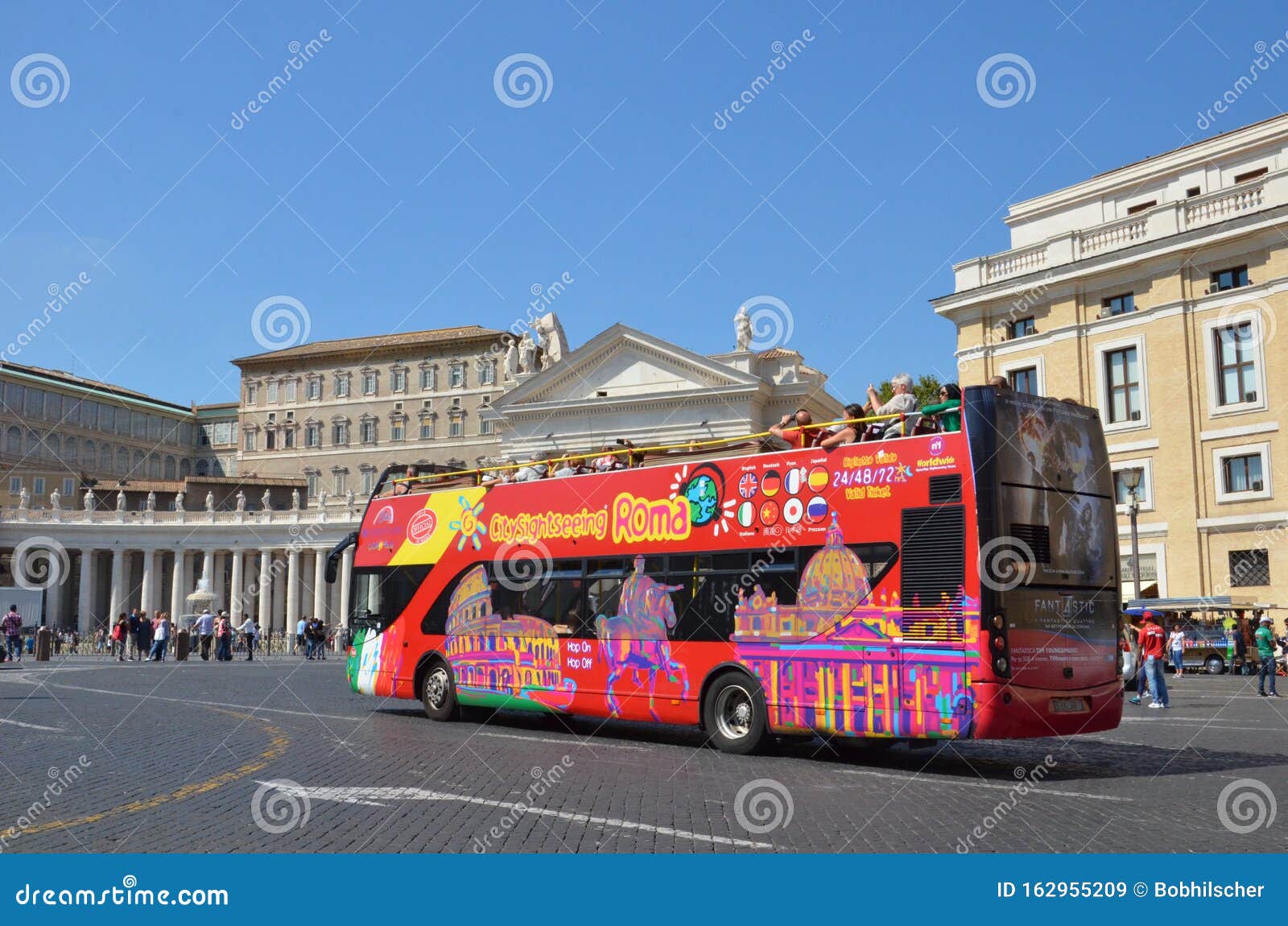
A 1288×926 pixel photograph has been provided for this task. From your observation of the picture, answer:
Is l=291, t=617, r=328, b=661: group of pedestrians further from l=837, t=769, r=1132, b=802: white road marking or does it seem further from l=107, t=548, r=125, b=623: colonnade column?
l=837, t=769, r=1132, b=802: white road marking

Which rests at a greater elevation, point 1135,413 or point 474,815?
point 1135,413

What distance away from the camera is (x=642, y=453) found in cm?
1393

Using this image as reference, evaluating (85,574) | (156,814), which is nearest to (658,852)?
(156,814)

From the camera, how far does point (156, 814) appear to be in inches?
304

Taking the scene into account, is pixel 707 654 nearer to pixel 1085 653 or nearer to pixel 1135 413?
pixel 1085 653

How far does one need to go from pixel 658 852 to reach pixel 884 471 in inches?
215
